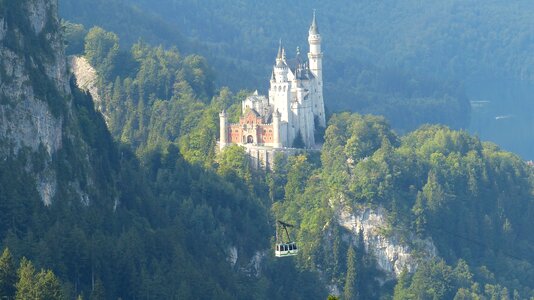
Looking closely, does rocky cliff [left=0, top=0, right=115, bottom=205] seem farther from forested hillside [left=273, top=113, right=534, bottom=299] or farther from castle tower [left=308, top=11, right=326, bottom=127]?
castle tower [left=308, top=11, right=326, bottom=127]

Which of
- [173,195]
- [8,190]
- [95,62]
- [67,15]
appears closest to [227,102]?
[95,62]

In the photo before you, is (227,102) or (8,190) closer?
(8,190)

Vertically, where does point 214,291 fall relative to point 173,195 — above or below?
below

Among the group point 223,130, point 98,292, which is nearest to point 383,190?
point 223,130

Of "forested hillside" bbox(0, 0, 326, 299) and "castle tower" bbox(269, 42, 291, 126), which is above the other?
"castle tower" bbox(269, 42, 291, 126)

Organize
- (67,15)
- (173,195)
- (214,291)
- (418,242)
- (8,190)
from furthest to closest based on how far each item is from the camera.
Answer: (67,15) → (418,242) → (173,195) → (214,291) → (8,190)

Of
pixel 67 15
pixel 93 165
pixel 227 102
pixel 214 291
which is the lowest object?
pixel 214 291

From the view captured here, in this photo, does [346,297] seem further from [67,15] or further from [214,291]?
[67,15]

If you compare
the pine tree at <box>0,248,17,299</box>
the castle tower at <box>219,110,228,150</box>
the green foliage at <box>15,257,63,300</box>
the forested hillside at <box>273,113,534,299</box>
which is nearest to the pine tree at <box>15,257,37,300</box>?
the green foliage at <box>15,257,63,300</box>
